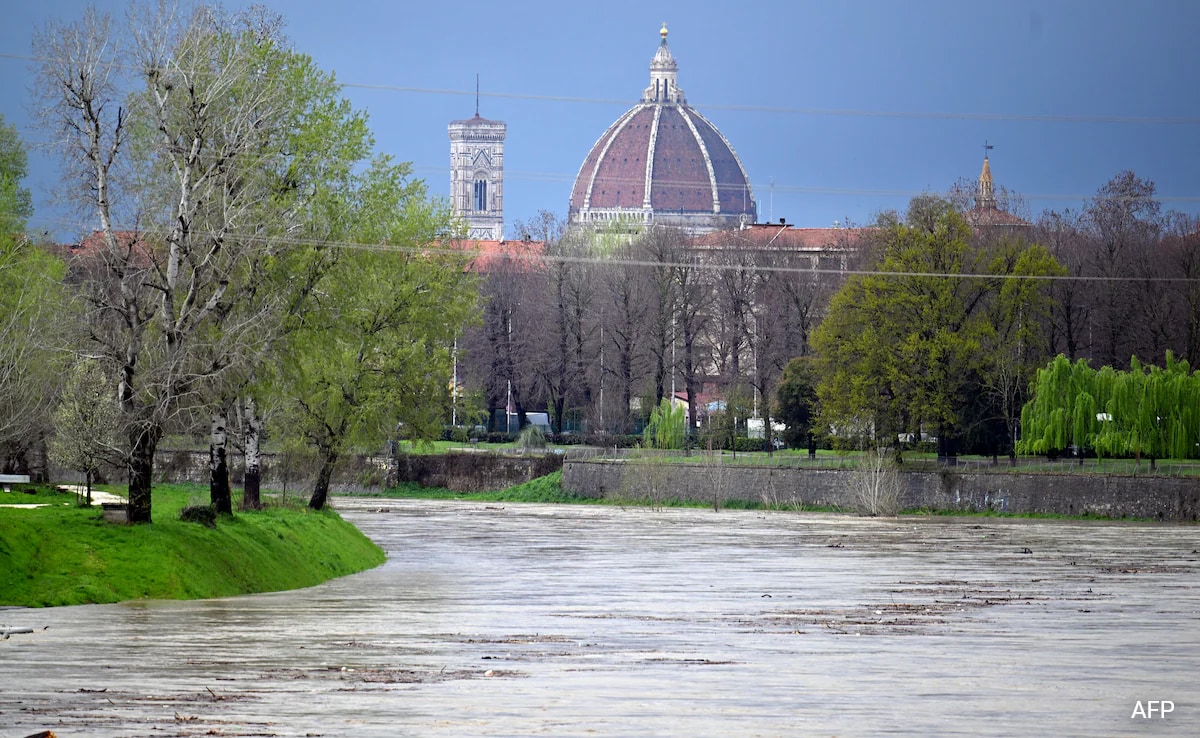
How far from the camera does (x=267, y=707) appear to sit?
19.9m

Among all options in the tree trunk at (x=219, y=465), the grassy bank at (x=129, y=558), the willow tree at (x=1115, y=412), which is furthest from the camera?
the willow tree at (x=1115, y=412)

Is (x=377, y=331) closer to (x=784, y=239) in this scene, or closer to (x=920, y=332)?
(x=920, y=332)

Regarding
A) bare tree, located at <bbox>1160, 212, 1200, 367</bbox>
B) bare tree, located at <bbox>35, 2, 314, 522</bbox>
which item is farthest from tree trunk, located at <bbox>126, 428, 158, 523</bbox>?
bare tree, located at <bbox>1160, 212, 1200, 367</bbox>

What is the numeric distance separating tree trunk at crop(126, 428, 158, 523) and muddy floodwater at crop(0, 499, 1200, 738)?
2.42 m

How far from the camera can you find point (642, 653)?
85.5 feet

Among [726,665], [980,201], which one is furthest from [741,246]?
[726,665]

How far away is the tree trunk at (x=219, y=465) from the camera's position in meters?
38.7

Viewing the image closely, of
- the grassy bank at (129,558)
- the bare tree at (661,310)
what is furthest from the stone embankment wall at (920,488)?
the grassy bank at (129,558)

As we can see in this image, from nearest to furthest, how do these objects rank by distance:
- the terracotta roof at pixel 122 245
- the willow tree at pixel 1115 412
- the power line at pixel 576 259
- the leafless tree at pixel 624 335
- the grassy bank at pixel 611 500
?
the terracotta roof at pixel 122 245
the power line at pixel 576 259
the grassy bank at pixel 611 500
the willow tree at pixel 1115 412
the leafless tree at pixel 624 335

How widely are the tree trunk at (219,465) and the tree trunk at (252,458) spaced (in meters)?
5.39

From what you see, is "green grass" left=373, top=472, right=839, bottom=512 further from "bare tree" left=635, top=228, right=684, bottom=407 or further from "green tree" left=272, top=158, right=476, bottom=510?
"green tree" left=272, top=158, right=476, bottom=510

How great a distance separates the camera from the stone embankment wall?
241ft

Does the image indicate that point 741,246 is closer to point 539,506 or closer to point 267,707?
point 539,506

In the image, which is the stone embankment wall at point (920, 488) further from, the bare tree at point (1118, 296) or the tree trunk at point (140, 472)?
the tree trunk at point (140, 472)
